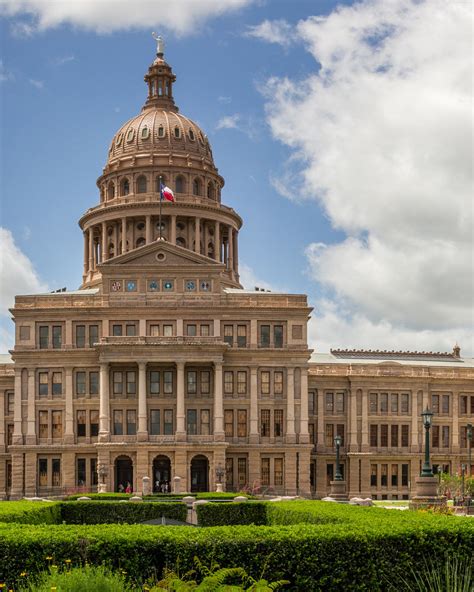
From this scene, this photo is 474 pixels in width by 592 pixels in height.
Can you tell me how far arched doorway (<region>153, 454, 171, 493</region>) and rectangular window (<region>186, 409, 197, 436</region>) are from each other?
330 centimetres

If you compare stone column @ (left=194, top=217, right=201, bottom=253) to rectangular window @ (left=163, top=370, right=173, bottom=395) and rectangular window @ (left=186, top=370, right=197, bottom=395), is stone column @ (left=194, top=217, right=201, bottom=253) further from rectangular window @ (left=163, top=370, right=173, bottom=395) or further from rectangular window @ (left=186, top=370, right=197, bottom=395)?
rectangular window @ (left=163, top=370, right=173, bottom=395)

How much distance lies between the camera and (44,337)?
3681 inches

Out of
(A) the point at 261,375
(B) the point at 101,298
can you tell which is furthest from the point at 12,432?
(A) the point at 261,375

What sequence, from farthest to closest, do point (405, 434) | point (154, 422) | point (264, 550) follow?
point (405, 434), point (154, 422), point (264, 550)

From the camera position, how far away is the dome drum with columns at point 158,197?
115 metres

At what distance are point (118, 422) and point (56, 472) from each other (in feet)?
24.5

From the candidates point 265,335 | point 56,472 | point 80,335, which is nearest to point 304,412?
point 265,335

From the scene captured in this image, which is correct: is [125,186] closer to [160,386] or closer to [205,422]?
[160,386]

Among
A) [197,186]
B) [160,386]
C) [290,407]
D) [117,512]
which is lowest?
[117,512]

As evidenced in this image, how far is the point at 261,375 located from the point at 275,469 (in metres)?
8.71

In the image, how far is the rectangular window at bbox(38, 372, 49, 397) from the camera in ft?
305

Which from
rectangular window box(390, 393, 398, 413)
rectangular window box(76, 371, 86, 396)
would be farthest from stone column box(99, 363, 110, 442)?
rectangular window box(390, 393, 398, 413)

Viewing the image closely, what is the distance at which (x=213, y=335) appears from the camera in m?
92.4

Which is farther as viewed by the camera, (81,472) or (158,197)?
(158,197)
